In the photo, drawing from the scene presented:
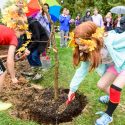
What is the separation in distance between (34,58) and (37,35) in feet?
1.77

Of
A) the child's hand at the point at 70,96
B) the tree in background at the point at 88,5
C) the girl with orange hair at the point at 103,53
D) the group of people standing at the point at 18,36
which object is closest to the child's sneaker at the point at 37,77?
the group of people standing at the point at 18,36

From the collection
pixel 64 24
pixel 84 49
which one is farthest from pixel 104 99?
pixel 64 24

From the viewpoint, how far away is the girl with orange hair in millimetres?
4301

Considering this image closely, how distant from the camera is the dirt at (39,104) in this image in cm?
491

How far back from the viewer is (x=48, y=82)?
647 cm

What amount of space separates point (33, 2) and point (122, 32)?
3550 millimetres

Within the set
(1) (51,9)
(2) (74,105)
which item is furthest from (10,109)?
(1) (51,9)

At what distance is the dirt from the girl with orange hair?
55 cm

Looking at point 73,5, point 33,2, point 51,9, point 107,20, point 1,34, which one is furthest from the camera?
point 73,5

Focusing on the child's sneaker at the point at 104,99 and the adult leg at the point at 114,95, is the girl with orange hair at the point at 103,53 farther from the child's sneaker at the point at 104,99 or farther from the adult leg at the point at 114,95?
the child's sneaker at the point at 104,99

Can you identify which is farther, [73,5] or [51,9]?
[73,5]

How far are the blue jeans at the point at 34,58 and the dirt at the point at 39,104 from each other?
3.61 ft

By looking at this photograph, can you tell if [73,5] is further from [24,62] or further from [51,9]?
[24,62]

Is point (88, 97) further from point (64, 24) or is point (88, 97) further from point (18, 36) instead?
point (64, 24)
